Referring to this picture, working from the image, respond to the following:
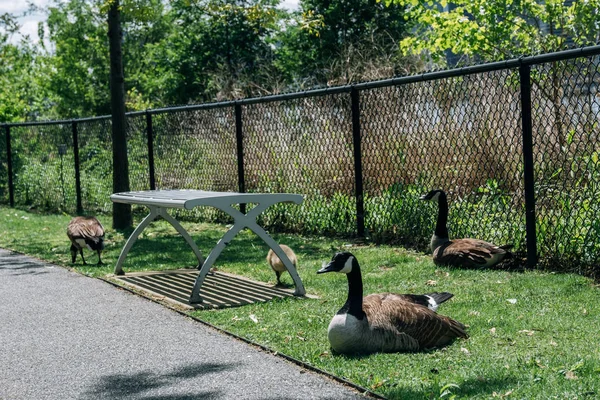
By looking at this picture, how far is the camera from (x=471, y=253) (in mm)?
7945

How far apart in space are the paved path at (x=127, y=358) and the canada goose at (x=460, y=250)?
114 inches

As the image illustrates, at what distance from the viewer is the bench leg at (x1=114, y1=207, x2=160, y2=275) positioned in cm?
877

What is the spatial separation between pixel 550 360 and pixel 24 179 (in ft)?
55.4

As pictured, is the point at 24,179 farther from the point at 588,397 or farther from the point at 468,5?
the point at 588,397

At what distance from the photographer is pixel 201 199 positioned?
695 cm

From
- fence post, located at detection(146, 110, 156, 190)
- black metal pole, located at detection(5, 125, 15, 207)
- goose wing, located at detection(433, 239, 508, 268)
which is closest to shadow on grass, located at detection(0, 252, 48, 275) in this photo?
fence post, located at detection(146, 110, 156, 190)

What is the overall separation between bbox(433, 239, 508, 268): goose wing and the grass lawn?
4.3 inches

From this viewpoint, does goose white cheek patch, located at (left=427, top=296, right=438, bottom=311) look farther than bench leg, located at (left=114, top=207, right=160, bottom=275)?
No

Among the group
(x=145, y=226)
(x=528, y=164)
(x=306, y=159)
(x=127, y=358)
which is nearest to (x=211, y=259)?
(x=127, y=358)

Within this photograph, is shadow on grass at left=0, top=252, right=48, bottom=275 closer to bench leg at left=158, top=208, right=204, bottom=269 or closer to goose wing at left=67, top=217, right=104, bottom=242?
goose wing at left=67, top=217, right=104, bottom=242

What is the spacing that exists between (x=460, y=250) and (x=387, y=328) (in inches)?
116

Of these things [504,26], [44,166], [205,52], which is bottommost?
[44,166]

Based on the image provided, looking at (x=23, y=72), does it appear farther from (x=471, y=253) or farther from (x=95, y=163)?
(x=471, y=253)

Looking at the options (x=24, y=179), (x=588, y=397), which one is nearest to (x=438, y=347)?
(x=588, y=397)
